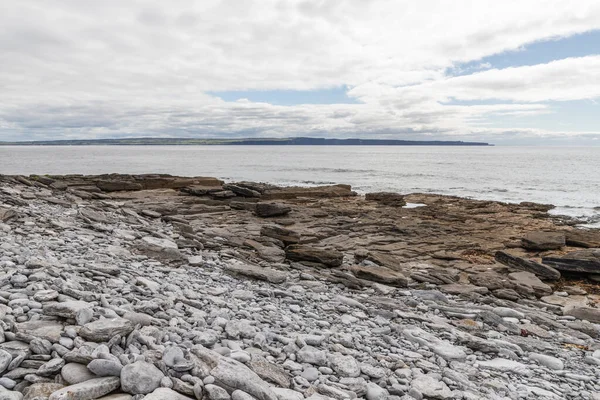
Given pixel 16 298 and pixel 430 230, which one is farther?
pixel 430 230

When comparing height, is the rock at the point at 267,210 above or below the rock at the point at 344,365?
below

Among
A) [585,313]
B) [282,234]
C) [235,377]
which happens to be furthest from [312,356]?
[282,234]

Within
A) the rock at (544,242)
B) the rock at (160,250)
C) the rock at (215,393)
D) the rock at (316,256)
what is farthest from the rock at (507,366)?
the rock at (544,242)

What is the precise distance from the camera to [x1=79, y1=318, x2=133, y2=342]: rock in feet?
15.6

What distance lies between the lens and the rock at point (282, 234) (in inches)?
643

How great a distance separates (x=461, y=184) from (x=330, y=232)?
47337mm

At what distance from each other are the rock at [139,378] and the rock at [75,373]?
0.35 metres

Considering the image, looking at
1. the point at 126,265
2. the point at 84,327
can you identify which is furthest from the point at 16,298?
the point at 126,265

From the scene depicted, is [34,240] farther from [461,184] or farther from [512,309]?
[461,184]

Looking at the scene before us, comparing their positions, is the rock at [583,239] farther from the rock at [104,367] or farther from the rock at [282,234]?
the rock at [104,367]

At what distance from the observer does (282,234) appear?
54.2 ft

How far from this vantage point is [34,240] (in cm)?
1026

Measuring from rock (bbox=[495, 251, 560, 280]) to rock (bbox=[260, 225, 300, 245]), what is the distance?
8192 mm

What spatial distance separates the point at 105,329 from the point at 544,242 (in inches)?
782
